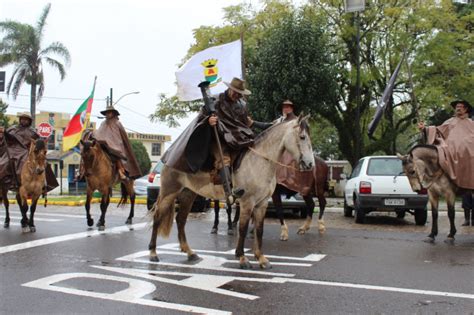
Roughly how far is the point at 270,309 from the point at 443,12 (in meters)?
25.0

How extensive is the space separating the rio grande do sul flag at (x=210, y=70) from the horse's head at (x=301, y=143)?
16.4 ft

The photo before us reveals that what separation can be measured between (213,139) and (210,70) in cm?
642

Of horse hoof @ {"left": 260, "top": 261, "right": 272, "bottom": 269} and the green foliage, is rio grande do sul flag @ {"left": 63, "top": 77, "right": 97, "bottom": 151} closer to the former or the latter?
horse hoof @ {"left": 260, "top": 261, "right": 272, "bottom": 269}

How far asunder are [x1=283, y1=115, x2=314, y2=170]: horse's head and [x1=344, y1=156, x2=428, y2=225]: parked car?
5.83 metres

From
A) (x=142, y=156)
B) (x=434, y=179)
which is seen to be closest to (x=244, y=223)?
(x=434, y=179)

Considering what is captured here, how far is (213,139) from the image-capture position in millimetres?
7496

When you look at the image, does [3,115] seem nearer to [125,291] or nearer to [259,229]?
[259,229]

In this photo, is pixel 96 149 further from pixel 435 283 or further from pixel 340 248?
pixel 435 283

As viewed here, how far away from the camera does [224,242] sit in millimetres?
9781

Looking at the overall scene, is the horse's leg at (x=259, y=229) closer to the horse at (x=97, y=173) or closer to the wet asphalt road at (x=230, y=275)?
the wet asphalt road at (x=230, y=275)

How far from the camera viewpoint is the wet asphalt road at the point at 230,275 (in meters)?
5.33

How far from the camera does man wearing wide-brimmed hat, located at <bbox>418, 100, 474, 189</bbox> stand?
32.3ft

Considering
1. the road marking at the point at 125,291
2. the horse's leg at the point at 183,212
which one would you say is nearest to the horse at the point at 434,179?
the horse's leg at the point at 183,212

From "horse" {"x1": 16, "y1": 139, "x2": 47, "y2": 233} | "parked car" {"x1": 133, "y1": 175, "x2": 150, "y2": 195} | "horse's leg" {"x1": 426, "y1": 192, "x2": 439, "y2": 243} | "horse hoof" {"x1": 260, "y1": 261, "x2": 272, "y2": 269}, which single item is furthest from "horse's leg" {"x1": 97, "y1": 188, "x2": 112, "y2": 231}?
"parked car" {"x1": 133, "y1": 175, "x2": 150, "y2": 195}
